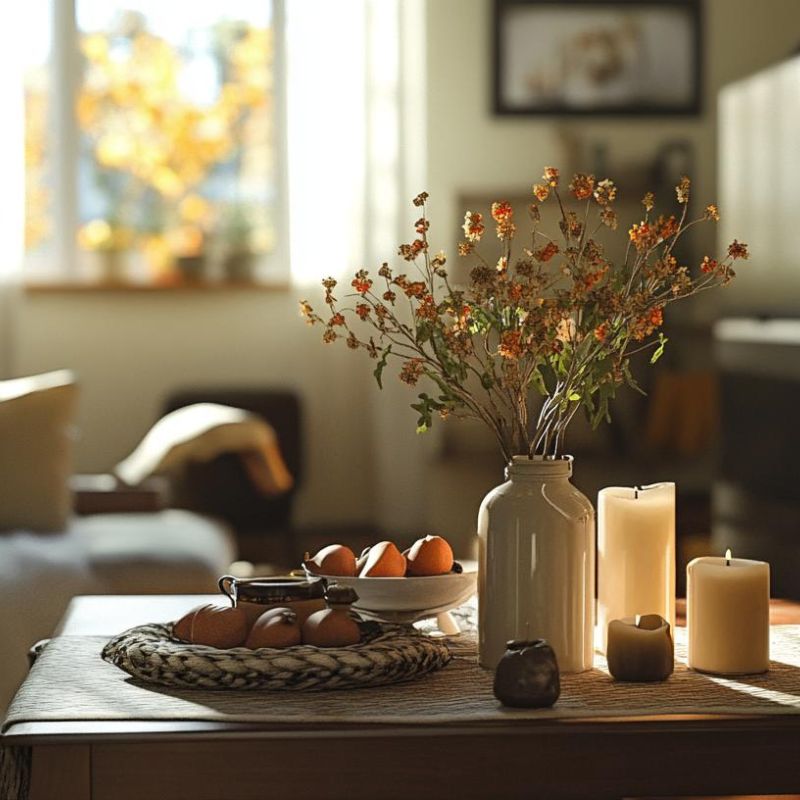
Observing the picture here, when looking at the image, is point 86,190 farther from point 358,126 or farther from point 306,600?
point 306,600

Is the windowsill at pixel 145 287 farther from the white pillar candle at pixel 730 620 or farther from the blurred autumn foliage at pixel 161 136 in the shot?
the white pillar candle at pixel 730 620

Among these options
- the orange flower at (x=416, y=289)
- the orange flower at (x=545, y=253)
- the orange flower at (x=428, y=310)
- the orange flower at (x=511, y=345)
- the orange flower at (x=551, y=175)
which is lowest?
the orange flower at (x=511, y=345)

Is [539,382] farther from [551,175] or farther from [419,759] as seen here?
[419,759]

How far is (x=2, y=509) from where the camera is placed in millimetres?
3162

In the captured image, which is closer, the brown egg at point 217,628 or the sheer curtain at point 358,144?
the brown egg at point 217,628

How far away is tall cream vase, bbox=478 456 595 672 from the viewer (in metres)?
1.42

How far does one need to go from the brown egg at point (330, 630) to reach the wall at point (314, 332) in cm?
398

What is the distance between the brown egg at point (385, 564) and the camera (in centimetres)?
158

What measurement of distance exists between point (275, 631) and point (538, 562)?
0.27 metres

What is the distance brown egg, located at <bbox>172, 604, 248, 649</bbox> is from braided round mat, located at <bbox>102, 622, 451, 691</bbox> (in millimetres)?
16

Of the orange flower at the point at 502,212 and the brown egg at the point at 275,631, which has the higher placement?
the orange flower at the point at 502,212

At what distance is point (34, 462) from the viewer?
318 cm

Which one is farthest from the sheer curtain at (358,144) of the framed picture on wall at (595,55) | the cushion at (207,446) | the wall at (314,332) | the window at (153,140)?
the cushion at (207,446)

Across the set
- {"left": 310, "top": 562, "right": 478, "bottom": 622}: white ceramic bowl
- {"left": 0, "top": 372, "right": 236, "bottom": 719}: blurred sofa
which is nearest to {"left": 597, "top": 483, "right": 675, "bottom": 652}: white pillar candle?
{"left": 310, "top": 562, "right": 478, "bottom": 622}: white ceramic bowl
